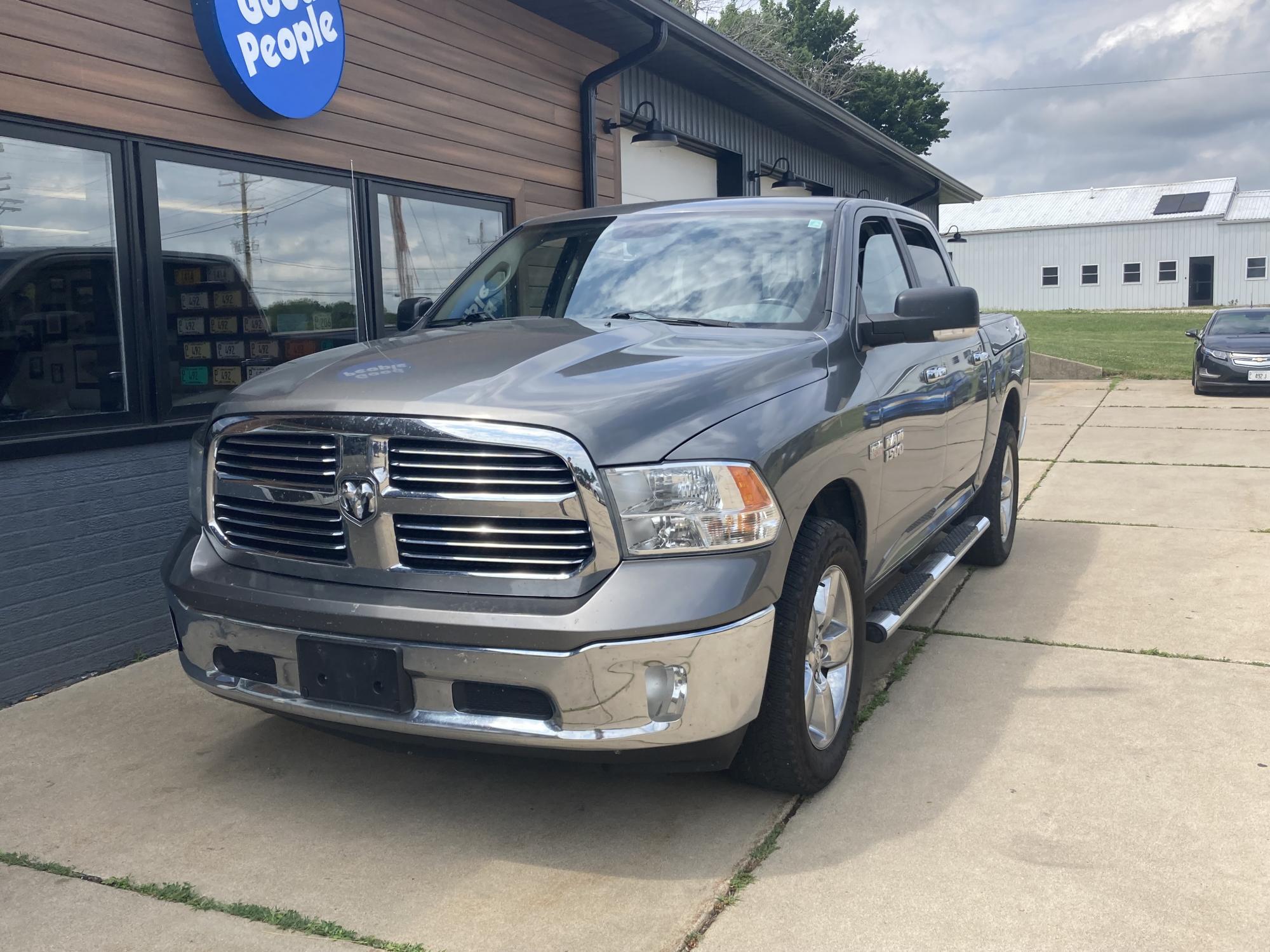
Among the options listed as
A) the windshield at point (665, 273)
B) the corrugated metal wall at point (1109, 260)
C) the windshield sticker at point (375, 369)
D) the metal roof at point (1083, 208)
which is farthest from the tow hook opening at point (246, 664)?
the metal roof at point (1083, 208)

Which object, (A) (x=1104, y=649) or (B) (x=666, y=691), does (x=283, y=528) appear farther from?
(A) (x=1104, y=649)

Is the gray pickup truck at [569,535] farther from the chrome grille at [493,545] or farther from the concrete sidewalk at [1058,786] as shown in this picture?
the concrete sidewalk at [1058,786]

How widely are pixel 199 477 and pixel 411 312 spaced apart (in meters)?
1.63

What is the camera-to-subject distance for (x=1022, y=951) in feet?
8.49

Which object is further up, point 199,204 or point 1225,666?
point 199,204

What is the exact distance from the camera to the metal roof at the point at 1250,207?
48.8 m

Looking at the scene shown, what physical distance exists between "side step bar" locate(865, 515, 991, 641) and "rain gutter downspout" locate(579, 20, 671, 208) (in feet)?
14.5

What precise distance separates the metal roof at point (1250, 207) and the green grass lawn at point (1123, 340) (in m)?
6.81

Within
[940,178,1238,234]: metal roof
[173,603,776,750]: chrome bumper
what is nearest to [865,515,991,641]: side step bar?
[173,603,776,750]: chrome bumper

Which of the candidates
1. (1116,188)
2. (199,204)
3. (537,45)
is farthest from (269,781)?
(1116,188)

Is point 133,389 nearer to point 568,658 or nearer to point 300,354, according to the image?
point 300,354

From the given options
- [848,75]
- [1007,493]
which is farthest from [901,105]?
[1007,493]

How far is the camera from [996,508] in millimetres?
6188

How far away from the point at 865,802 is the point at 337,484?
5.98 feet
